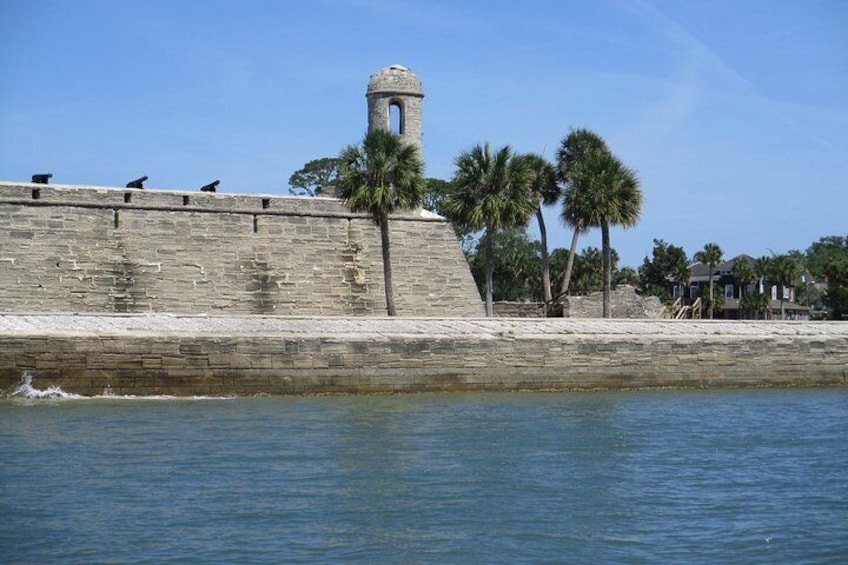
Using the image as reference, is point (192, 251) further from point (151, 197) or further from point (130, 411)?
point (130, 411)

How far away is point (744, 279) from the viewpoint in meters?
64.1

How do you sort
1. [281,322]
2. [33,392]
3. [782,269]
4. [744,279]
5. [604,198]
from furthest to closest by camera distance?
1. [744,279]
2. [782,269]
3. [604,198]
4. [281,322]
5. [33,392]

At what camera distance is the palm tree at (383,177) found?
3038 centimetres

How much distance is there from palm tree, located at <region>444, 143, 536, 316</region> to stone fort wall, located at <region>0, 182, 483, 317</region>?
139 cm

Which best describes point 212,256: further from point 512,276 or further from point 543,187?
point 512,276

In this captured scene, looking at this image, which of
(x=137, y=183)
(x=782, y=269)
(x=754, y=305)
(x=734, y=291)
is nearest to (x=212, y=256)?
(x=137, y=183)

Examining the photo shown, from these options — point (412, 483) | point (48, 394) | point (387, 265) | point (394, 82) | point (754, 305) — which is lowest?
point (412, 483)

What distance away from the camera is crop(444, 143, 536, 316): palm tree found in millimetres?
32656

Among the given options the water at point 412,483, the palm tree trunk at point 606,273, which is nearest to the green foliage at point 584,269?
the palm tree trunk at point 606,273

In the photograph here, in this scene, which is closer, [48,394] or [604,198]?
[48,394]

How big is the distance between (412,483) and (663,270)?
49.4 metres

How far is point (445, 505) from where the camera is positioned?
13.8 meters

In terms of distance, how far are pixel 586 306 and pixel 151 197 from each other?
513 inches

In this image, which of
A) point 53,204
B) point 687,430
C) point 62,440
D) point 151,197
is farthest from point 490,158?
point 62,440
